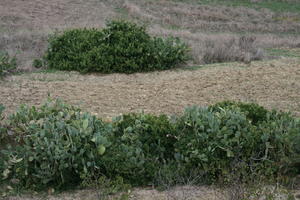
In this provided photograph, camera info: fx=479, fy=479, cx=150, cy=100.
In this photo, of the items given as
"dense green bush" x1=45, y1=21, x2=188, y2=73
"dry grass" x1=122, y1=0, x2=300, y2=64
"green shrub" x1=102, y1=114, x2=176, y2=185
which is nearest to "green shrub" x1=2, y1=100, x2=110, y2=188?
"green shrub" x1=102, y1=114, x2=176, y2=185

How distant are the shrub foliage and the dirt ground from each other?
1439 mm

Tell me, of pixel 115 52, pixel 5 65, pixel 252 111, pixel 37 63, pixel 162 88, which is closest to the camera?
pixel 252 111

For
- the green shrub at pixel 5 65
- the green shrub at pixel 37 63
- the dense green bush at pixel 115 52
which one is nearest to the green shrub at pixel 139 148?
the dense green bush at pixel 115 52

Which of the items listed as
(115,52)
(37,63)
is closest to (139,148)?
(115,52)

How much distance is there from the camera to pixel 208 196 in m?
4.45

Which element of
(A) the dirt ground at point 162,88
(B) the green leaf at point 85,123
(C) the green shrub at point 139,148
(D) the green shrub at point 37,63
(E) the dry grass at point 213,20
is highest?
(B) the green leaf at point 85,123

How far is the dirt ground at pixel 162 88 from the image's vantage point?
6.98 meters

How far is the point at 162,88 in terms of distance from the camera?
25.8ft

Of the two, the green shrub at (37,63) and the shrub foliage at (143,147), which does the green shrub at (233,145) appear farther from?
the green shrub at (37,63)

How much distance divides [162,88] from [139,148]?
3.19m

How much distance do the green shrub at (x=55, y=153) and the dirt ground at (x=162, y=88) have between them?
1.54 m

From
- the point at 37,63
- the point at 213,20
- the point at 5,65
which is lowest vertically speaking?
the point at 213,20

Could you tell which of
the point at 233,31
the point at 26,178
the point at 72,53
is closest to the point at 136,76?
the point at 72,53

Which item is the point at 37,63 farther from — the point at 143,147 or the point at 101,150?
the point at 101,150
